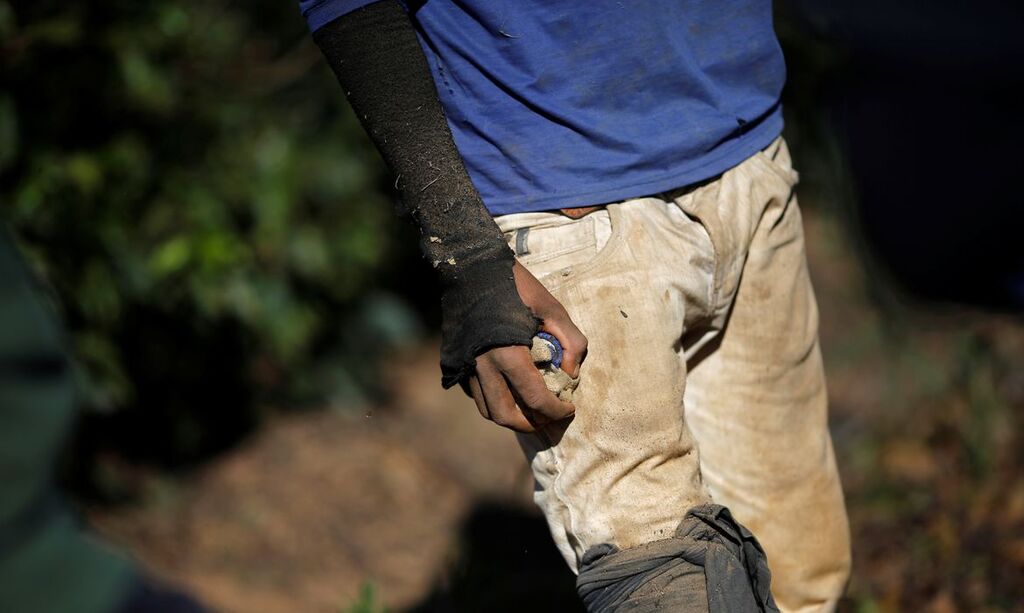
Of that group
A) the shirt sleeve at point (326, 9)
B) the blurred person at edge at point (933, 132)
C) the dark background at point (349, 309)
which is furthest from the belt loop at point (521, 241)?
the blurred person at edge at point (933, 132)

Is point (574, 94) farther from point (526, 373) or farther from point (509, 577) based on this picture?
point (509, 577)

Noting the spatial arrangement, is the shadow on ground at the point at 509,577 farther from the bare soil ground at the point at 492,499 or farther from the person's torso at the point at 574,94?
the person's torso at the point at 574,94

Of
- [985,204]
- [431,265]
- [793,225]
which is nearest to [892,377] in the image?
[985,204]

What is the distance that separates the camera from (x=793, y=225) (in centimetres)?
221

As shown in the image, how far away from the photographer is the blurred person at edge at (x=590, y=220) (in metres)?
1.80

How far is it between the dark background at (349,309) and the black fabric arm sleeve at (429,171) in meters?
1.31

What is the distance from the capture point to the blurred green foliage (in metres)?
3.57

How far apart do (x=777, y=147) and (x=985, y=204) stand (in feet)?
10.3

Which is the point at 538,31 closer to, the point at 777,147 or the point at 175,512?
the point at 777,147

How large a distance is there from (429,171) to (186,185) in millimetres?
2398

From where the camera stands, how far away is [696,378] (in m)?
2.18

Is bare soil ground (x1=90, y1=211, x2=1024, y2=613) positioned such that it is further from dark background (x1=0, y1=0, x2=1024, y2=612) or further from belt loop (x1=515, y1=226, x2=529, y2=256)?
belt loop (x1=515, y1=226, x2=529, y2=256)

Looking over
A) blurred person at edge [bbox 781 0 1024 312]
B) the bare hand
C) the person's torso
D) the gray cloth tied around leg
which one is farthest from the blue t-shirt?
blurred person at edge [bbox 781 0 1024 312]

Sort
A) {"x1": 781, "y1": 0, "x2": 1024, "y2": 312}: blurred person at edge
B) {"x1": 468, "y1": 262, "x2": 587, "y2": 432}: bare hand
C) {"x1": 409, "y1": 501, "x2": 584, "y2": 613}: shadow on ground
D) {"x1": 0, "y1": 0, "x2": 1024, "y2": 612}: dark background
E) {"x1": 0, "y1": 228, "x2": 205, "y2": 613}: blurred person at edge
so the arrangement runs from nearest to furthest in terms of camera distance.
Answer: {"x1": 0, "y1": 228, "x2": 205, "y2": 613}: blurred person at edge → {"x1": 468, "y1": 262, "x2": 587, "y2": 432}: bare hand → {"x1": 409, "y1": 501, "x2": 584, "y2": 613}: shadow on ground → {"x1": 0, "y1": 0, "x2": 1024, "y2": 612}: dark background → {"x1": 781, "y1": 0, "x2": 1024, "y2": 312}: blurred person at edge
